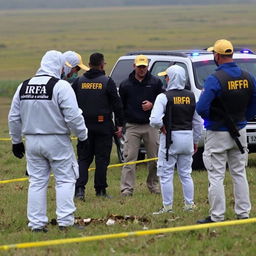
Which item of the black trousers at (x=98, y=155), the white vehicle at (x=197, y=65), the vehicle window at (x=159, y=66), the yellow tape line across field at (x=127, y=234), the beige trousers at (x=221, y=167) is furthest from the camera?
the vehicle window at (x=159, y=66)

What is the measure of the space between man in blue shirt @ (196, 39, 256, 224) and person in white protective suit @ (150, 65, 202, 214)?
3.47ft

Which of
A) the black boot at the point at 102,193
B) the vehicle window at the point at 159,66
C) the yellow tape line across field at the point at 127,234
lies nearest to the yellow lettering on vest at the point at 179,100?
the yellow tape line across field at the point at 127,234

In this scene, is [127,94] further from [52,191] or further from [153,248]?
[153,248]

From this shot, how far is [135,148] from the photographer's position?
41.5ft

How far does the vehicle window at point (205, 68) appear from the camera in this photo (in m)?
14.7

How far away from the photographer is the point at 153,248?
853cm

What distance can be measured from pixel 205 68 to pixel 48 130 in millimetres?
6052

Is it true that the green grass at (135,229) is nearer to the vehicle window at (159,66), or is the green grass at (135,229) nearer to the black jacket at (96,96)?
the black jacket at (96,96)

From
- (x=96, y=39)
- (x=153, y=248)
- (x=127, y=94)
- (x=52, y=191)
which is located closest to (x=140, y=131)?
(x=127, y=94)

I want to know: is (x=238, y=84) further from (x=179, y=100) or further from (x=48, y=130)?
(x=48, y=130)

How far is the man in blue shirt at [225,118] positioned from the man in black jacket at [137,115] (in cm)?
303

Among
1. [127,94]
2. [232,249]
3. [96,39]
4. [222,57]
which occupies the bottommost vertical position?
[96,39]

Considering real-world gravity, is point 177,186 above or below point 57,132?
below

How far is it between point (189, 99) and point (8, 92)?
87.6 ft
